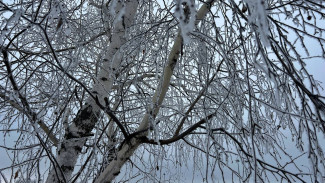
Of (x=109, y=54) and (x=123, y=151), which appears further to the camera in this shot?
(x=109, y=54)

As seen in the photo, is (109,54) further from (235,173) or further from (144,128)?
(235,173)

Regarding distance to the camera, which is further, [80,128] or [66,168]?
[80,128]

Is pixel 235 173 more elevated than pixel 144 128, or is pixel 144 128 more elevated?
pixel 144 128

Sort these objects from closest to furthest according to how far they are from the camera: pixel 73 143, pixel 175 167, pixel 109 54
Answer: pixel 73 143, pixel 109 54, pixel 175 167

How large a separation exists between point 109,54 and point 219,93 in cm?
119

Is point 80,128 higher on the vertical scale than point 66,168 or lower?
higher

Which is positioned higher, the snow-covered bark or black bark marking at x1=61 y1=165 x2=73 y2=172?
the snow-covered bark

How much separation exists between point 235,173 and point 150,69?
1946 millimetres

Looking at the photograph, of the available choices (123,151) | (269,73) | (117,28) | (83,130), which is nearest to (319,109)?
(269,73)

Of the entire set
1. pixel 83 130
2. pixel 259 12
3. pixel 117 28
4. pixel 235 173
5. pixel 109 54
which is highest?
pixel 117 28

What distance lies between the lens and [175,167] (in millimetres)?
3010

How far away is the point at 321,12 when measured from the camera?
69.5 inches

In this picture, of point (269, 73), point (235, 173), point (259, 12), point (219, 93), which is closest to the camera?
point (259, 12)

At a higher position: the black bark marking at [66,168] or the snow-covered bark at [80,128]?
the snow-covered bark at [80,128]
